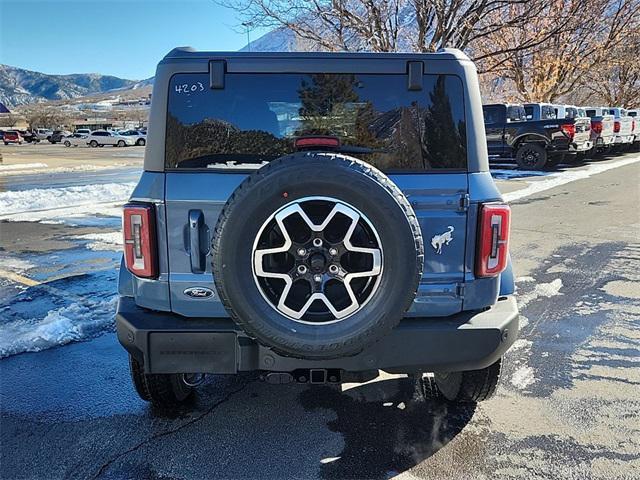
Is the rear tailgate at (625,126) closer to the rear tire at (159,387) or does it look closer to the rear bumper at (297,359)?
the rear bumper at (297,359)

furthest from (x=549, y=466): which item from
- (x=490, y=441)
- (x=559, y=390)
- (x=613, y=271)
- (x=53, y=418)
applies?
(x=613, y=271)

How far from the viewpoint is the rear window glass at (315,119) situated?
271 cm

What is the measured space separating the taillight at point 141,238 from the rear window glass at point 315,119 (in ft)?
0.92

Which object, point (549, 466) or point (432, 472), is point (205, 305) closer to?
point (432, 472)

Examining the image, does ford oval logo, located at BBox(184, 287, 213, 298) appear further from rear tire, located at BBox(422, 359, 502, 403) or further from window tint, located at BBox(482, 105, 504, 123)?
window tint, located at BBox(482, 105, 504, 123)

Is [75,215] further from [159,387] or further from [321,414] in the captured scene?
[321,414]

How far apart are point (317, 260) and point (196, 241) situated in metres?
0.65

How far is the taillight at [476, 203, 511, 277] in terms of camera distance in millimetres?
2686

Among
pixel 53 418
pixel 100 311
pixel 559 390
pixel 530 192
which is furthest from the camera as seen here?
pixel 530 192

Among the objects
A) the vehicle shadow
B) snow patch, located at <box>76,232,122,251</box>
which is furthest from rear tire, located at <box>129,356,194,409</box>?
snow patch, located at <box>76,232,122,251</box>

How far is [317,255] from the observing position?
2426 mm

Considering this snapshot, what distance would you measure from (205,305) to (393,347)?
0.96 meters

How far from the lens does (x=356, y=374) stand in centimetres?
263

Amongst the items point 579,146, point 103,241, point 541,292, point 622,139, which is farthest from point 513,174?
point 103,241
